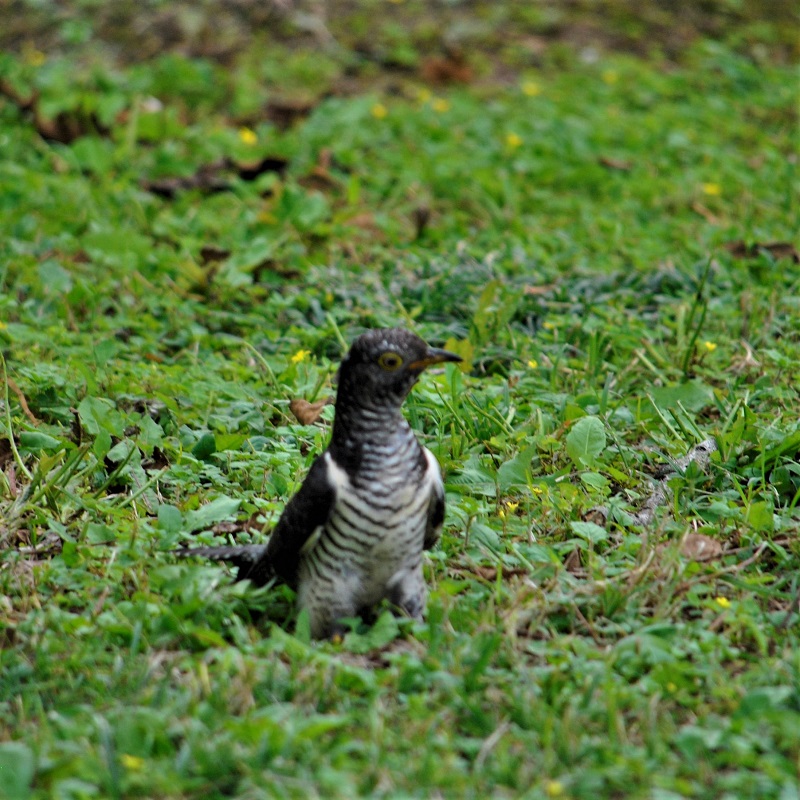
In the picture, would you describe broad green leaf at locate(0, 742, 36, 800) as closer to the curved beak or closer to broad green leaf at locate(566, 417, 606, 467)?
the curved beak

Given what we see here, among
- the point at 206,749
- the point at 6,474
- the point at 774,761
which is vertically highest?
the point at 774,761

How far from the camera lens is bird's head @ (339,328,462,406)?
3.59 metres

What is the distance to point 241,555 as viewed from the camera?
3879mm

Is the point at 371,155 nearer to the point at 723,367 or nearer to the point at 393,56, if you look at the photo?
the point at 393,56

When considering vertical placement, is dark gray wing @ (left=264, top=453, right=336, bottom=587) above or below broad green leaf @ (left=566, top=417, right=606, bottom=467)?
above

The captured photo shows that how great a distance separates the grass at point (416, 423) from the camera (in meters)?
3.04

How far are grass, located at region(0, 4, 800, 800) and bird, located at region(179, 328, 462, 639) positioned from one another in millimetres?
127

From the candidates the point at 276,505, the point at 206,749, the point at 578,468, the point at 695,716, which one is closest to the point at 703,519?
the point at 578,468

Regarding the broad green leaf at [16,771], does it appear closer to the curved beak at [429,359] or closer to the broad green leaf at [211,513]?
the broad green leaf at [211,513]

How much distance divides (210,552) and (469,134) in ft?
→ 17.1

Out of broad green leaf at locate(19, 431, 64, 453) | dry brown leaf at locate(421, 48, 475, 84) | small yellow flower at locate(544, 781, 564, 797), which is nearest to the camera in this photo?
small yellow flower at locate(544, 781, 564, 797)

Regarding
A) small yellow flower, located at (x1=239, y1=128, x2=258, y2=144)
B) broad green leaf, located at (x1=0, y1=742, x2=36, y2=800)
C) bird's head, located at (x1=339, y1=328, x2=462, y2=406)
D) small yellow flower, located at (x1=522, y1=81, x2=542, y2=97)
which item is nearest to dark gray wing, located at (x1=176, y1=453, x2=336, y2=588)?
bird's head, located at (x1=339, y1=328, x2=462, y2=406)

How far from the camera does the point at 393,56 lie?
9719 mm

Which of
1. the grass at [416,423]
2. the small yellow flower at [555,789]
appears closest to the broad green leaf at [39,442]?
the grass at [416,423]
